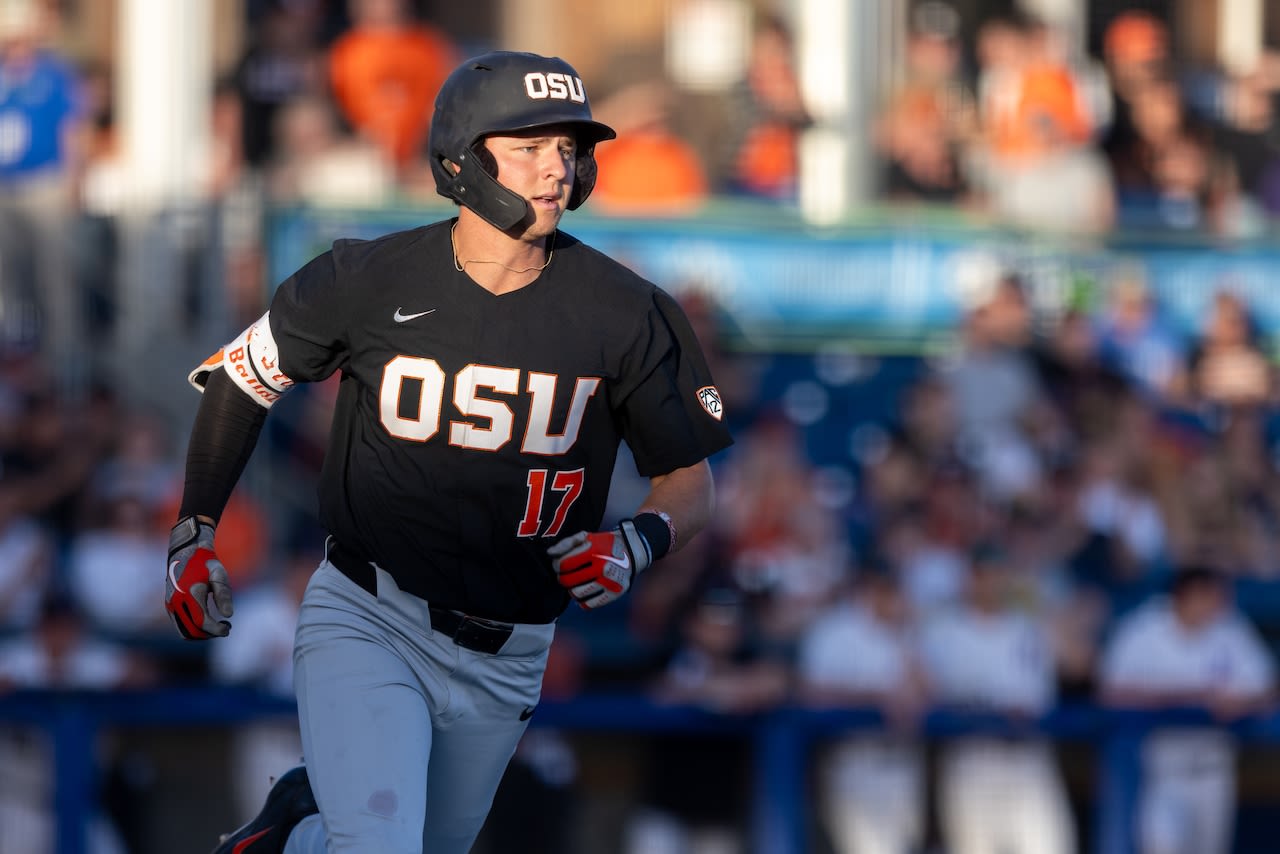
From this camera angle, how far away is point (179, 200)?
9125 mm

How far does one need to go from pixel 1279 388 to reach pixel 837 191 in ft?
8.37

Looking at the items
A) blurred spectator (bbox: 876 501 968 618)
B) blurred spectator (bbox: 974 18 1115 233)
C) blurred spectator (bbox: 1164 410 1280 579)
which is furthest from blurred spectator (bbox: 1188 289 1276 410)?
blurred spectator (bbox: 876 501 968 618)

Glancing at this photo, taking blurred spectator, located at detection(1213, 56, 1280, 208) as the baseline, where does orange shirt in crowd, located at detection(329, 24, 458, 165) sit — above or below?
above

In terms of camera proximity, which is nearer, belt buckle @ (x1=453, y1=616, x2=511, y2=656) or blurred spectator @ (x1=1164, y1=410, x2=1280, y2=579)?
belt buckle @ (x1=453, y1=616, x2=511, y2=656)

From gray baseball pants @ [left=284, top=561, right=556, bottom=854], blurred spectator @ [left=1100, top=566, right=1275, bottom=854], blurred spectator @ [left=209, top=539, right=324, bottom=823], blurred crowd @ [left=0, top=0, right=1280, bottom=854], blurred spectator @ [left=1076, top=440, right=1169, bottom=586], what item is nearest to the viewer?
gray baseball pants @ [left=284, top=561, right=556, bottom=854]

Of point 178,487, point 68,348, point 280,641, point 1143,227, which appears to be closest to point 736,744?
point 280,641

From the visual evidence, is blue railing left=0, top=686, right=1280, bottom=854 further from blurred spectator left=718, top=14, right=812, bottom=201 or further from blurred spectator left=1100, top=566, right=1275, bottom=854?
blurred spectator left=718, top=14, right=812, bottom=201

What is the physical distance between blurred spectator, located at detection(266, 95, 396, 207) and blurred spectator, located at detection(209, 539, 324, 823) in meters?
2.19

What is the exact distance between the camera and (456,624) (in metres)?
4.05

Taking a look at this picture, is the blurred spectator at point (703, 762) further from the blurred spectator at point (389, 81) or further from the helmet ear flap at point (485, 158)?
the helmet ear flap at point (485, 158)

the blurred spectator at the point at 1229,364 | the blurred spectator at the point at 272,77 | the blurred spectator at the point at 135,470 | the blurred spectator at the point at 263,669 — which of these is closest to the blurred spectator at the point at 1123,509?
the blurred spectator at the point at 1229,364

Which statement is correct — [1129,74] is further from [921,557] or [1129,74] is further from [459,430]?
[459,430]

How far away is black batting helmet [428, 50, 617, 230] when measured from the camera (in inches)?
153

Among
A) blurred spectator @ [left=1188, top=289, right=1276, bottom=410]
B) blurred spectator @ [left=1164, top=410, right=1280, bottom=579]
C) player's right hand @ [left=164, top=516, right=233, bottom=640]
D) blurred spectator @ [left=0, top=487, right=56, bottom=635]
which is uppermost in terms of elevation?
player's right hand @ [left=164, top=516, right=233, bottom=640]
